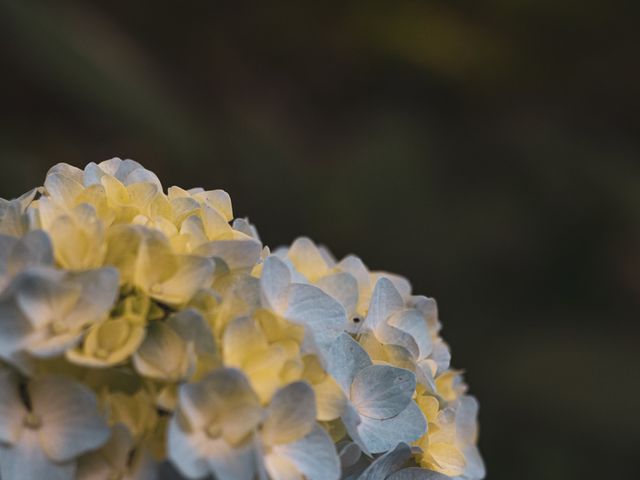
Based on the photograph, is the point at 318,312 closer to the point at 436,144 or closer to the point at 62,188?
the point at 62,188

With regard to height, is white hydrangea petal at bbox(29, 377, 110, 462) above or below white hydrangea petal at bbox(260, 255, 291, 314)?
below

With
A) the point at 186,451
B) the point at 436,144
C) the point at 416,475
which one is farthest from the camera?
the point at 436,144

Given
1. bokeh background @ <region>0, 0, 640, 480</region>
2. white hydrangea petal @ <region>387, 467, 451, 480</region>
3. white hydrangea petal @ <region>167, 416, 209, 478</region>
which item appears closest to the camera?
white hydrangea petal @ <region>167, 416, 209, 478</region>

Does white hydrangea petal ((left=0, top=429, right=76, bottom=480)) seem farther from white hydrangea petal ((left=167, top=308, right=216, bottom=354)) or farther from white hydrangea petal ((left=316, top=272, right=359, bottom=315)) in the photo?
white hydrangea petal ((left=316, top=272, right=359, bottom=315))

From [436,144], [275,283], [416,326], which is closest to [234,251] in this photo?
[275,283]

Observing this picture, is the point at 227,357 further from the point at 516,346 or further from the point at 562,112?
the point at 562,112

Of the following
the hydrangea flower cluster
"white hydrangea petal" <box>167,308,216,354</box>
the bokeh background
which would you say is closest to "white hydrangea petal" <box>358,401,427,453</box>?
the hydrangea flower cluster
